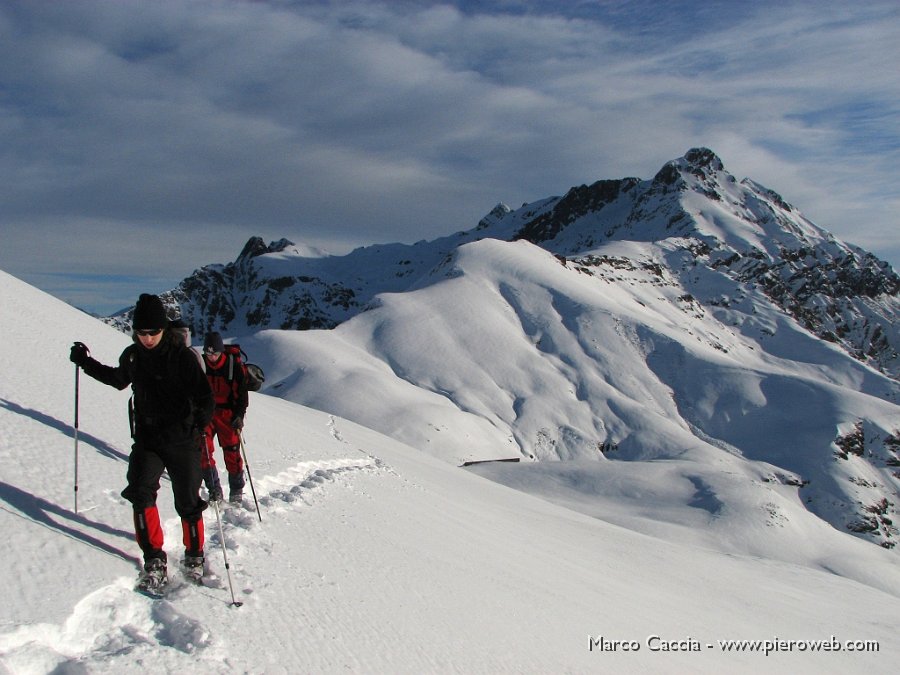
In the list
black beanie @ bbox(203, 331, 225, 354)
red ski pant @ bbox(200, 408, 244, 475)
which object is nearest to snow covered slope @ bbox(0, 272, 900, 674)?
red ski pant @ bbox(200, 408, 244, 475)

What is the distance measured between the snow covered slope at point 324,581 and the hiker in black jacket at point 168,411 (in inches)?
20.8

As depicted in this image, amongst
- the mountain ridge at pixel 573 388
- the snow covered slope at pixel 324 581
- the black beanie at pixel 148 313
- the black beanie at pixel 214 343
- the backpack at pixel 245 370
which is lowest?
the mountain ridge at pixel 573 388

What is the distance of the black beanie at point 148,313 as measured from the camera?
5.12 m

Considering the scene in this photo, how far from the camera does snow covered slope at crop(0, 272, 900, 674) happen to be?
4.27 m

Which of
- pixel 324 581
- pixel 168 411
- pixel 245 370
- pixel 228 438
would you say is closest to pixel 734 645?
pixel 324 581

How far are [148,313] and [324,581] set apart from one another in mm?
2975

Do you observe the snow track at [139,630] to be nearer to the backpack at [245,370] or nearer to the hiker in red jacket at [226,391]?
the hiker in red jacket at [226,391]

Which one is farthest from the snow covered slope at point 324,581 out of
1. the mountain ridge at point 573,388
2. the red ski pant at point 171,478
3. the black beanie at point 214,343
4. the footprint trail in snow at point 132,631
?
the mountain ridge at point 573,388

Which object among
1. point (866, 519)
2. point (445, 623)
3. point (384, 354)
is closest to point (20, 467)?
point (445, 623)

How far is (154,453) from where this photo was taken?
5.30 metres

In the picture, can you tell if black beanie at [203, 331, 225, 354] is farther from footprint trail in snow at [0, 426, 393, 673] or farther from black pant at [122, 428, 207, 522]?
black pant at [122, 428, 207, 522]

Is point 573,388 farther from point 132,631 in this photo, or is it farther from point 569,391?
point 132,631

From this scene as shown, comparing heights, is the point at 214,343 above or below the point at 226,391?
above

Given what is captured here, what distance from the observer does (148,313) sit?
5.14 metres
